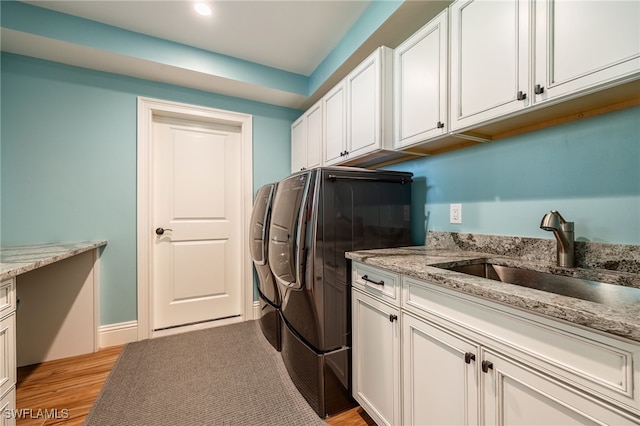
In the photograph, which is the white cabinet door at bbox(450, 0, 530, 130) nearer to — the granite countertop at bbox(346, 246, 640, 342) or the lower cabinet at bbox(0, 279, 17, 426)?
the granite countertop at bbox(346, 246, 640, 342)

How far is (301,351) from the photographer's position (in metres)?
1.61

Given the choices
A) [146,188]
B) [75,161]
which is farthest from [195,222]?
[75,161]

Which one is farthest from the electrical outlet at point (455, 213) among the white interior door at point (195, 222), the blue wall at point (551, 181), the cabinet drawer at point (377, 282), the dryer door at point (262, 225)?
the white interior door at point (195, 222)

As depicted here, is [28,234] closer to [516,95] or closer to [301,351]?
[301,351]

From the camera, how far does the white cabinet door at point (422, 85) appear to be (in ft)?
4.54

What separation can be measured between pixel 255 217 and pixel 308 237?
1153 millimetres

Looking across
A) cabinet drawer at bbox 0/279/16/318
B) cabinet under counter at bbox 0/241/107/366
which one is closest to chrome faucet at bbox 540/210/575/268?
cabinet drawer at bbox 0/279/16/318

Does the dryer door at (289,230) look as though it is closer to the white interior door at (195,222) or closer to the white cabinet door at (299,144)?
the white cabinet door at (299,144)

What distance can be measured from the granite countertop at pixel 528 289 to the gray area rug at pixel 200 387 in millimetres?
978

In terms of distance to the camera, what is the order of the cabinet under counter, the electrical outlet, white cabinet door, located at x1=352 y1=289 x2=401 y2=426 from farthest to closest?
the cabinet under counter < the electrical outlet < white cabinet door, located at x1=352 y1=289 x2=401 y2=426

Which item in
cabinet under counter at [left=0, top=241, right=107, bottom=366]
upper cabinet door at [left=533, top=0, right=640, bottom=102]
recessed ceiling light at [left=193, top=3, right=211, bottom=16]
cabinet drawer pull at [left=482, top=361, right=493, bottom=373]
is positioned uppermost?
recessed ceiling light at [left=193, top=3, right=211, bottom=16]

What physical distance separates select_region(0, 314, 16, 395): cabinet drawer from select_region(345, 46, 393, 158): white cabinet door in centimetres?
194

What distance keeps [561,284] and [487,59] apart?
40.6 inches

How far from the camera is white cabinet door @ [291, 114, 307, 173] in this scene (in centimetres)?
269
